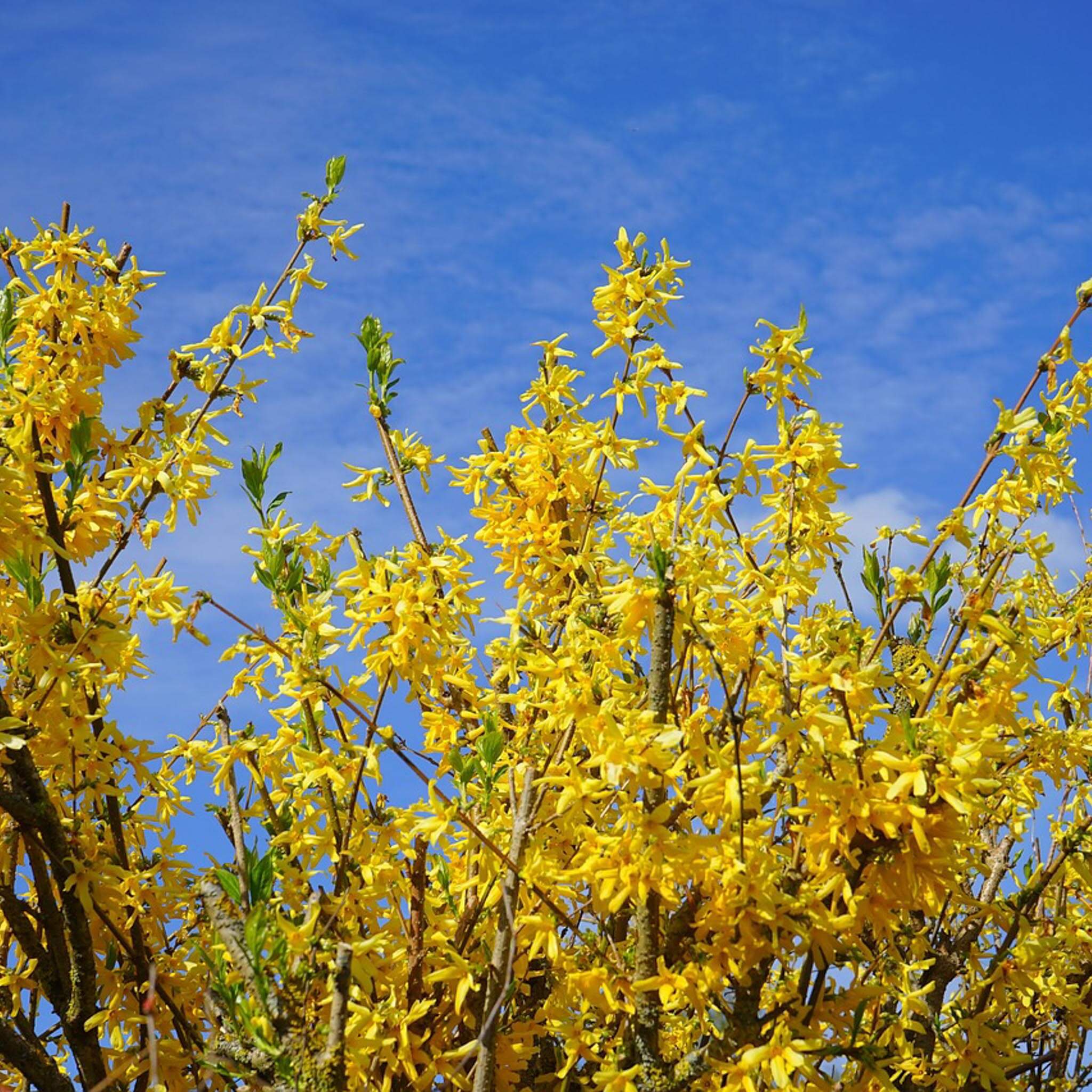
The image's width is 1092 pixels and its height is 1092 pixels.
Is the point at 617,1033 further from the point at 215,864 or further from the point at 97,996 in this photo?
the point at 97,996

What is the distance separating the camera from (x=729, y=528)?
9.95 feet

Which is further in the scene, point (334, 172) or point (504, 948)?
point (334, 172)

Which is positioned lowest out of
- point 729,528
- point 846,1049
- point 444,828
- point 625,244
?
point 846,1049

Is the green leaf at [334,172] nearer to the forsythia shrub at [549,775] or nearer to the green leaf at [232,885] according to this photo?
the forsythia shrub at [549,775]

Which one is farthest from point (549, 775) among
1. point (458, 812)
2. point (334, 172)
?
point (334, 172)

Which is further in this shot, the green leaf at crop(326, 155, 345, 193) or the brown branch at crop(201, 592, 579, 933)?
the green leaf at crop(326, 155, 345, 193)

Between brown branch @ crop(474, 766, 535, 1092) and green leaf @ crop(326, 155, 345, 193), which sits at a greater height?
green leaf @ crop(326, 155, 345, 193)

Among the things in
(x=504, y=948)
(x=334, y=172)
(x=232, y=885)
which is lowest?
(x=504, y=948)

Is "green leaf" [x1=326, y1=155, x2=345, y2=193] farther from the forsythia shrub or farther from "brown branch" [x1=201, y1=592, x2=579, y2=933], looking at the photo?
"brown branch" [x1=201, y1=592, x2=579, y2=933]

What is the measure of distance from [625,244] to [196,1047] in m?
2.40

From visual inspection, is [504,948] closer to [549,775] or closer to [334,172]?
[549,775]

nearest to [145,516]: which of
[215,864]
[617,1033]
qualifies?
[215,864]

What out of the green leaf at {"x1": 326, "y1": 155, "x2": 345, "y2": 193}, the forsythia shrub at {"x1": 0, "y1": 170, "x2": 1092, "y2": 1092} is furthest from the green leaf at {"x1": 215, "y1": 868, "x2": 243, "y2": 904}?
the green leaf at {"x1": 326, "y1": 155, "x2": 345, "y2": 193}

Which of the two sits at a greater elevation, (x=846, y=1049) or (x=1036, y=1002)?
(x=1036, y=1002)
